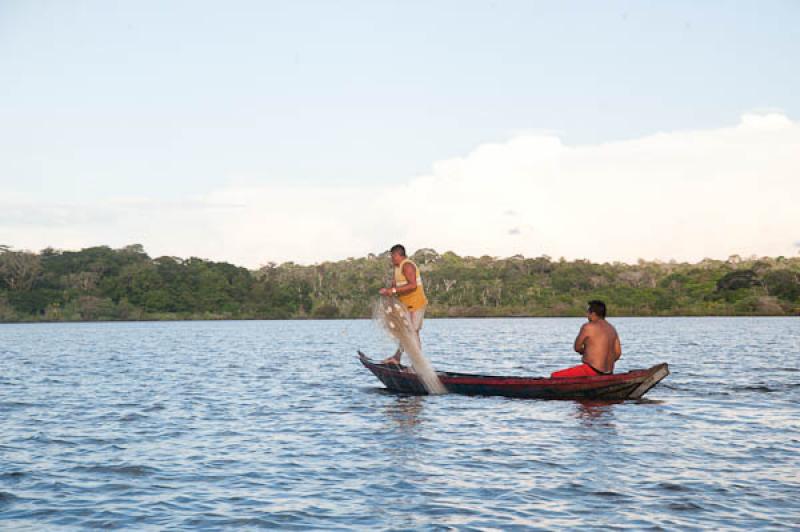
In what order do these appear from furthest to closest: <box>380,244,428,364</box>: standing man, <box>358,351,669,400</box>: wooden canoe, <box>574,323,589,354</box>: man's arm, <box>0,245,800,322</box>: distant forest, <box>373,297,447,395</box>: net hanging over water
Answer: <box>0,245,800,322</box>: distant forest < <box>373,297,447,395</box>: net hanging over water < <box>380,244,428,364</box>: standing man < <box>358,351,669,400</box>: wooden canoe < <box>574,323,589,354</box>: man's arm

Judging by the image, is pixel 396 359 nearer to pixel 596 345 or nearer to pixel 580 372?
pixel 580 372

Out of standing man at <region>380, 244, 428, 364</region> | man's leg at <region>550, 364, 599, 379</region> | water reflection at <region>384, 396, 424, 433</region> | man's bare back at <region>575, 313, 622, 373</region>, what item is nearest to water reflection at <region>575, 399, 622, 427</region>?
man's leg at <region>550, 364, 599, 379</region>

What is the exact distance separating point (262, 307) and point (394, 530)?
147 meters

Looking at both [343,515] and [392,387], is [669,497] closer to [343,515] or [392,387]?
[343,515]

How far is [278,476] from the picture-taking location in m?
11.6

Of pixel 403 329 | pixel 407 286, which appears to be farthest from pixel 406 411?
pixel 407 286

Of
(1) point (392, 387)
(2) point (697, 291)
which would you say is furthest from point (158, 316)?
(1) point (392, 387)

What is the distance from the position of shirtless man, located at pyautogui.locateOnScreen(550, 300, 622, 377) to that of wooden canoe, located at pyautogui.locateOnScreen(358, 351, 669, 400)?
0.33m

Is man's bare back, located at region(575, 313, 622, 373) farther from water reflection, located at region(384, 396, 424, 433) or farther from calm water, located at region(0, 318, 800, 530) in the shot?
water reflection, located at region(384, 396, 424, 433)

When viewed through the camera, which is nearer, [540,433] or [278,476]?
[278,476]

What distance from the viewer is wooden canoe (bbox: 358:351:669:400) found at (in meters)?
18.5

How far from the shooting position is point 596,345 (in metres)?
18.5

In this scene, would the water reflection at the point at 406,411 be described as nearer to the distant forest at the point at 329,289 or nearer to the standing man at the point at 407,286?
the standing man at the point at 407,286

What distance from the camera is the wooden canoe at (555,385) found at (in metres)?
18.5
